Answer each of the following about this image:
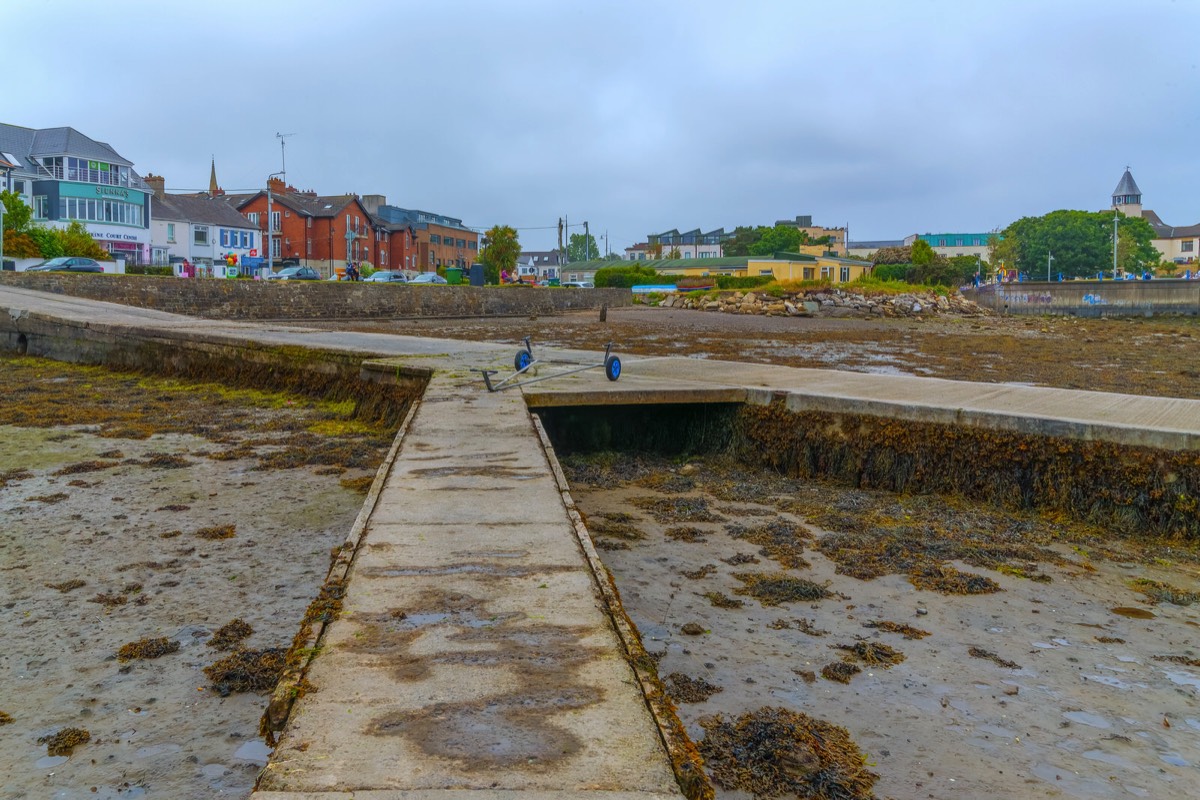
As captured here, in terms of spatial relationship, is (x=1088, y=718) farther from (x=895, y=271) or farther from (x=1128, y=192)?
(x=1128, y=192)

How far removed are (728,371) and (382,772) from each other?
7.86 meters

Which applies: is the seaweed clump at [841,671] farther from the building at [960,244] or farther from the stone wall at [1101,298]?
the building at [960,244]

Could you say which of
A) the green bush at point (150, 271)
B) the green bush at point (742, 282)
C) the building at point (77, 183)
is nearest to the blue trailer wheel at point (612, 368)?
the green bush at point (150, 271)

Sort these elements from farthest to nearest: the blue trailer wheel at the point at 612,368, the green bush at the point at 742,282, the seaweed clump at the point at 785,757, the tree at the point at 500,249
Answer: the tree at the point at 500,249, the green bush at the point at 742,282, the blue trailer wheel at the point at 612,368, the seaweed clump at the point at 785,757

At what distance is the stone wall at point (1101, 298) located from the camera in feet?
131

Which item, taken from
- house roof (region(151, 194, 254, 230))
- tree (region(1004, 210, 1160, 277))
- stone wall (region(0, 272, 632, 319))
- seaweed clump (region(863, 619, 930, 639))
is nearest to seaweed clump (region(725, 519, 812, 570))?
seaweed clump (region(863, 619, 930, 639))

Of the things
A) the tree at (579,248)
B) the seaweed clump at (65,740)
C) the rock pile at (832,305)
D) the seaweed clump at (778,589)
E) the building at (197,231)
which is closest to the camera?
the seaweed clump at (65,740)

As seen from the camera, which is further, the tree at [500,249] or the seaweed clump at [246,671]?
the tree at [500,249]

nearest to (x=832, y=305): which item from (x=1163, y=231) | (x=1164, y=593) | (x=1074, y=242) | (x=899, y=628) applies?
(x=1164, y=593)

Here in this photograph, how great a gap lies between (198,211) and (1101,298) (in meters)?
57.9

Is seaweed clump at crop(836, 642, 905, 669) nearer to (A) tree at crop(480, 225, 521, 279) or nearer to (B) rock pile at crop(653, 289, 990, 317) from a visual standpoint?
(B) rock pile at crop(653, 289, 990, 317)

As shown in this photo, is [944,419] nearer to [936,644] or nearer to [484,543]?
[936,644]

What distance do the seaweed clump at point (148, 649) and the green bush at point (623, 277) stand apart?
2093 inches

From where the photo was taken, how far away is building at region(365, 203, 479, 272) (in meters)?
96.2
